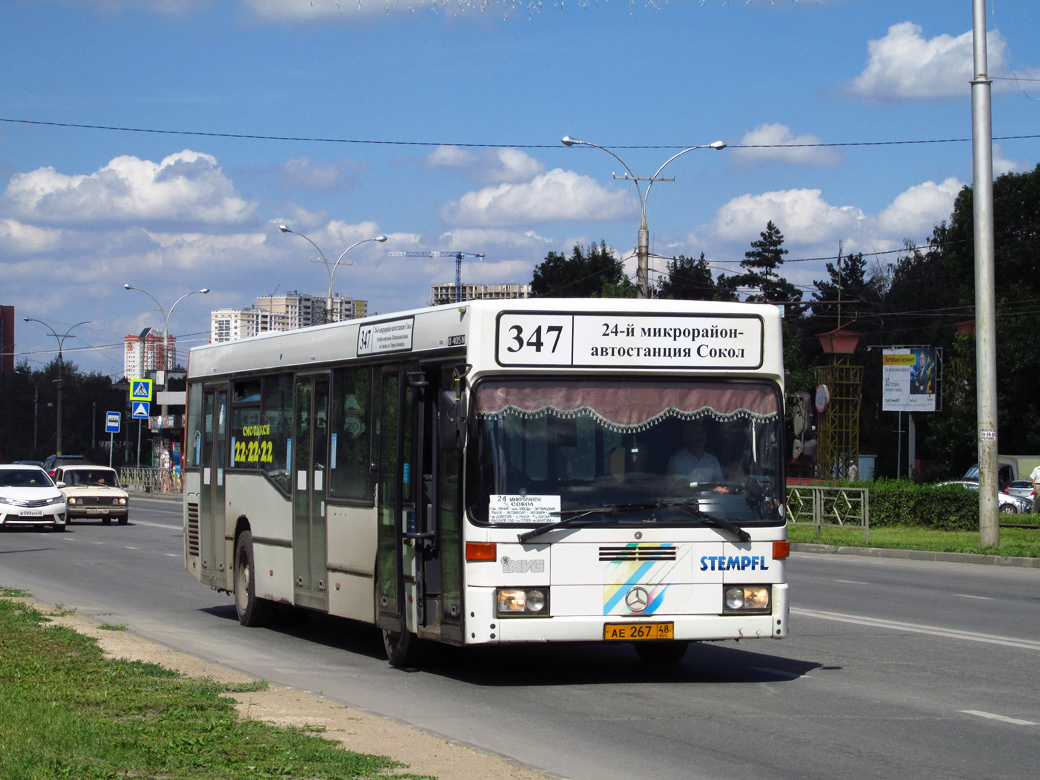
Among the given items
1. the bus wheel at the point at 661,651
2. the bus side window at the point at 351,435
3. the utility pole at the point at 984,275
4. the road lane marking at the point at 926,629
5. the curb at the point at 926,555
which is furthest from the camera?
the utility pole at the point at 984,275

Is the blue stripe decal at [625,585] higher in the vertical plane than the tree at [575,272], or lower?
lower

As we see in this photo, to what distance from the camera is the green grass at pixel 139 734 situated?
6.24 metres

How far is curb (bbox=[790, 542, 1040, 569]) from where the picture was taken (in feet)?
78.1

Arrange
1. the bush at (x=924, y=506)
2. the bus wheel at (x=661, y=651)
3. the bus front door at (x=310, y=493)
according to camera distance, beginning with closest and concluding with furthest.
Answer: the bus wheel at (x=661, y=651), the bus front door at (x=310, y=493), the bush at (x=924, y=506)

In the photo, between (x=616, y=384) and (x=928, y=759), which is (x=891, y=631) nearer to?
(x=616, y=384)

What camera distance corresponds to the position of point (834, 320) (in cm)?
9081

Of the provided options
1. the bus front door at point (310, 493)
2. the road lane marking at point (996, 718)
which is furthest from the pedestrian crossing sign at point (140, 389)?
the road lane marking at point (996, 718)

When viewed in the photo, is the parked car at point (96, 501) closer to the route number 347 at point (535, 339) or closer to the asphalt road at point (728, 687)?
the asphalt road at point (728, 687)

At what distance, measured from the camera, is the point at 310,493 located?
40.9 ft

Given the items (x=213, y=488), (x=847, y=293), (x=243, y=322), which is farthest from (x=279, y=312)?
(x=213, y=488)

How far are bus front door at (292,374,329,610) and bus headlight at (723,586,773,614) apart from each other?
13.3ft

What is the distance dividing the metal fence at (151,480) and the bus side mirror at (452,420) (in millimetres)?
53677

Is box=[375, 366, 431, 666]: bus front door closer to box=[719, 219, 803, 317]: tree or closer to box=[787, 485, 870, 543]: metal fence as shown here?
box=[787, 485, 870, 543]: metal fence

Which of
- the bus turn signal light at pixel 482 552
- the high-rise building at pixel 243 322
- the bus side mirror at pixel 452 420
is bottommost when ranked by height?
the bus turn signal light at pixel 482 552
